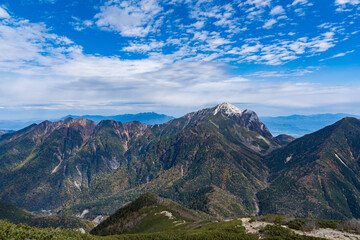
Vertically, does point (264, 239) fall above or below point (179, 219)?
above

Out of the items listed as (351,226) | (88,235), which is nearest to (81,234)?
(88,235)

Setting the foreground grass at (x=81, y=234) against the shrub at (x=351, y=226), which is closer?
the foreground grass at (x=81, y=234)

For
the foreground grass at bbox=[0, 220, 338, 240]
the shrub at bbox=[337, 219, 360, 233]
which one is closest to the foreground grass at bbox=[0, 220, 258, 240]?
the foreground grass at bbox=[0, 220, 338, 240]

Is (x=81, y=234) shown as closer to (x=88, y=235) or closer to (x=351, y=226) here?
(x=88, y=235)

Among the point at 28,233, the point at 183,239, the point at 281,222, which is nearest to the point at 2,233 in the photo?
the point at 28,233

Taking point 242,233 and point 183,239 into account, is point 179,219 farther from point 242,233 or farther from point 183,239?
point 242,233

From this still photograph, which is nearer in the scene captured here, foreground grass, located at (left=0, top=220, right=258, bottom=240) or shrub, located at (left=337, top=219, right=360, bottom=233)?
foreground grass, located at (left=0, top=220, right=258, bottom=240)

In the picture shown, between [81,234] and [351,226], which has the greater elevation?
[351,226]

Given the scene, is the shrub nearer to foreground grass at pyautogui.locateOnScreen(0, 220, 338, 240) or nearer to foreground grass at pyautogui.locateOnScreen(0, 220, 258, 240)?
foreground grass at pyautogui.locateOnScreen(0, 220, 338, 240)

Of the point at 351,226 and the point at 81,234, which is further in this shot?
the point at 81,234

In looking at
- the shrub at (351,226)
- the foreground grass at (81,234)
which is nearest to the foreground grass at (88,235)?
the foreground grass at (81,234)

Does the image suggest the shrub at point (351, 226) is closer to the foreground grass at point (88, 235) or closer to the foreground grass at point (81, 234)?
the foreground grass at point (88, 235)
